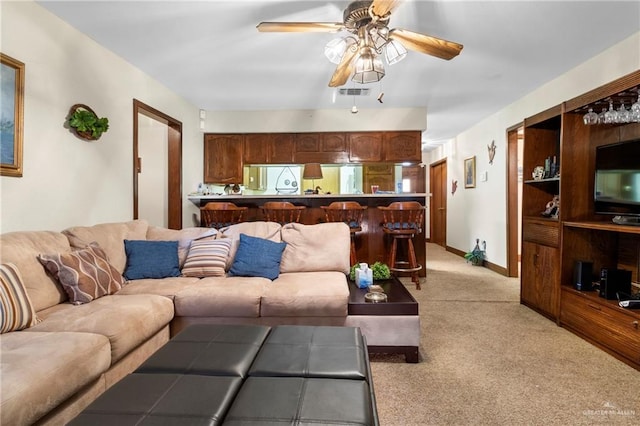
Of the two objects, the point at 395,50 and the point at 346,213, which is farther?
the point at 346,213

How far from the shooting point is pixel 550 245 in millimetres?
3137

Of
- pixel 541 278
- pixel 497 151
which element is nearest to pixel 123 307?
pixel 541 278

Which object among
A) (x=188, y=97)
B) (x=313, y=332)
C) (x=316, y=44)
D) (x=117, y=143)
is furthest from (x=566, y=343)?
(x=188, y=97)

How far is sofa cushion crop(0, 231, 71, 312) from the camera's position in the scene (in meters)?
1.90

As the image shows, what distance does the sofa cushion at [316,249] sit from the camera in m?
2.97

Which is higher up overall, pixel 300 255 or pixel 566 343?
pixel 300 255

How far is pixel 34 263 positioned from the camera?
78.2 inches

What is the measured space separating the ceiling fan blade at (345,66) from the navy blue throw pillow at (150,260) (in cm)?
200

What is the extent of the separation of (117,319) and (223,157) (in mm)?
3964

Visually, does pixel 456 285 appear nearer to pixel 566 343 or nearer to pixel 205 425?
pixel 566 343

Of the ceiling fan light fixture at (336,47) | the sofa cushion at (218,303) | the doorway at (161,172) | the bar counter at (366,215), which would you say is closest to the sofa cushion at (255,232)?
the sofa cushion at (218,303)

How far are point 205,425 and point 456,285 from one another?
157 inches

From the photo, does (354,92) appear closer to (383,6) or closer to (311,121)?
(311,121)

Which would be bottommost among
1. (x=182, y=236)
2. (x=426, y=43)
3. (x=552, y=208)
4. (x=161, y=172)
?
(x=182, y=236)
